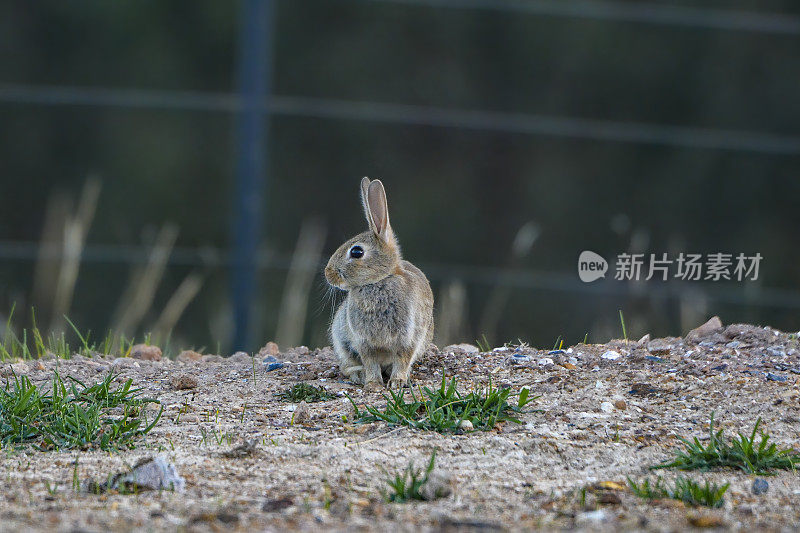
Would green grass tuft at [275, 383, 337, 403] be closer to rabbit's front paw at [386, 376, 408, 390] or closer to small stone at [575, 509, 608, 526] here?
rabbit's front paw at [386, 376, 408, 390]

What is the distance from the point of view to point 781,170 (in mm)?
9609

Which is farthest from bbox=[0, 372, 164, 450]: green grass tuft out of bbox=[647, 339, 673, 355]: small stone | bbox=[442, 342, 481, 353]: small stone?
bbox=[647, 339, 673, 355]: small stone

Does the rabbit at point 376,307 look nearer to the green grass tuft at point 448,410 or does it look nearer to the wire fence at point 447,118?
the green grass tuft at point 448,410

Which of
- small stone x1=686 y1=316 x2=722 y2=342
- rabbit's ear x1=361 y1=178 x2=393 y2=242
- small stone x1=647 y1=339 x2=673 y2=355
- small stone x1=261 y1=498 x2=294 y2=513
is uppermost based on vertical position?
rabbit's ear x1=361 y1=178 x2=393 y2=242

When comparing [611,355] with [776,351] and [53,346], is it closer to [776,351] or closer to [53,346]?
[776,351]

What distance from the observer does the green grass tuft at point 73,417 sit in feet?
10.5

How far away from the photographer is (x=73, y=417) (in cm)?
329

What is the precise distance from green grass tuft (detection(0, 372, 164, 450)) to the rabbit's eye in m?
0.84

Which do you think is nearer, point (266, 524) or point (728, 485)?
point (266, 524)

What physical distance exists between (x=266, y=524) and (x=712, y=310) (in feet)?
14.9

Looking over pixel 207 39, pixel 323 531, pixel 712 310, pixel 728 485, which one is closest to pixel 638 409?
pixel 728 485

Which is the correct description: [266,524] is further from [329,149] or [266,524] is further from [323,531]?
[329,149]

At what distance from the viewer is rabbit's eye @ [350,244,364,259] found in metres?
3.93

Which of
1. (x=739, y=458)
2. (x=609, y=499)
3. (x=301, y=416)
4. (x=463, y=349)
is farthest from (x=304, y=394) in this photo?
(x=739, y=458)
